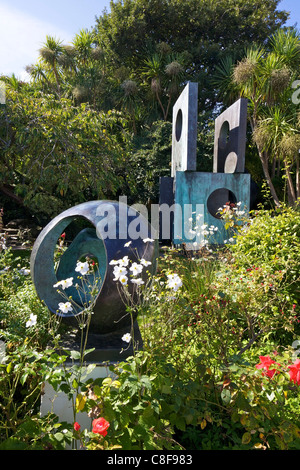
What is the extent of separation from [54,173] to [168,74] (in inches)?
444

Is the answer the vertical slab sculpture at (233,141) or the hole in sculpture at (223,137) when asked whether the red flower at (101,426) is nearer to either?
the vertical slab sculpture at (233,141)

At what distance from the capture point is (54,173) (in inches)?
310

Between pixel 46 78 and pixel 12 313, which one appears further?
pixel 46 78

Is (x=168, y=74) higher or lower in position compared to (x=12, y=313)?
higher

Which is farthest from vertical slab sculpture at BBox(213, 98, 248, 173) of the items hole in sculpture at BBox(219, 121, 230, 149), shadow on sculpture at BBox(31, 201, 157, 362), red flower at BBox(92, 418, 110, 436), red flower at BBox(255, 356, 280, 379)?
red flower at BBox(92, 418, 110, 436)

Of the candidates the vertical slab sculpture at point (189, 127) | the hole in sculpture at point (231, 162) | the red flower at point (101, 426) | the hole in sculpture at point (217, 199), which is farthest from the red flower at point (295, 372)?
the hole in sculpture at point (231, 162)

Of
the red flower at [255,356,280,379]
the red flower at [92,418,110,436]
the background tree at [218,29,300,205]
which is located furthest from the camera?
the background tree at [218,29,300,205]

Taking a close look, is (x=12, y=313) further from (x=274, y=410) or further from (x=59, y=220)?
(x=274, y=410)

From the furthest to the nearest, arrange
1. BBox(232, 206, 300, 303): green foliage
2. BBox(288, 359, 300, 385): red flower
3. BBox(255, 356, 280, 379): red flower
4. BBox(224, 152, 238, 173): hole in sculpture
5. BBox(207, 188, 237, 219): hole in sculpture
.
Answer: BBox(207, 188, 237, 219): hole in sculpture < BBox(224, 152, 238, 173): hole in sculpture < BBox(232, 206, 300, 303): green foliage < BBox(255, 356, 280, 379): red flower < BBox(288, 359, 300, 385): red flower

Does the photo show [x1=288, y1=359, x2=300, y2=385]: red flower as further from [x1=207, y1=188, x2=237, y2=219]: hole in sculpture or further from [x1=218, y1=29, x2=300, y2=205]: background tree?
[x1=218, y1=29, x2=300, y2=205]: background tree

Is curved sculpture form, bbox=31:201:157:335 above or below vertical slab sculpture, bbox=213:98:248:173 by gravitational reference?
below

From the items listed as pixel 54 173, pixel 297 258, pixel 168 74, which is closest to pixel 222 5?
pixel 168 74
